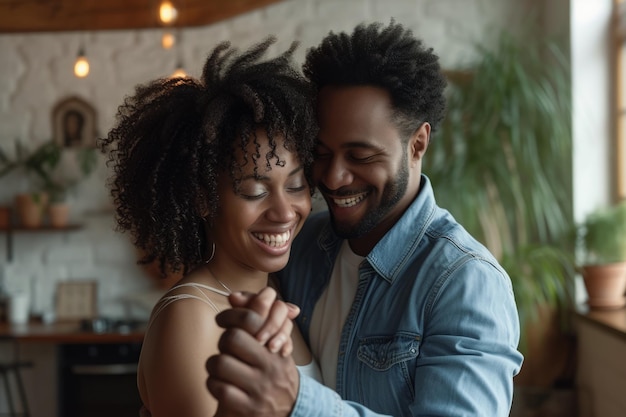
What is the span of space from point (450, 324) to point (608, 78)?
3.09 meters

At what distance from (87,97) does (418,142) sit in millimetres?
3928

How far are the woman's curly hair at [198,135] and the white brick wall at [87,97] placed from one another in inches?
143

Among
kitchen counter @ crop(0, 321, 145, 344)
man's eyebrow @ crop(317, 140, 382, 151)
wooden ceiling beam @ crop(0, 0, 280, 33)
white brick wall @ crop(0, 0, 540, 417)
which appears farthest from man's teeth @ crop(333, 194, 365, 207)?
wooden ceiling beam @ crop(0, 0, 280, 33)

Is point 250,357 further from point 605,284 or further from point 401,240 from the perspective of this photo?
point 605,284

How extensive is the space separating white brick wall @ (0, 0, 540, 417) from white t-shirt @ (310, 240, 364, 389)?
3.52 meters

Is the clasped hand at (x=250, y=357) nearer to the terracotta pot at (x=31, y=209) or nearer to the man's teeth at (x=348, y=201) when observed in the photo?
the man's teeth at (x=348, y=201)

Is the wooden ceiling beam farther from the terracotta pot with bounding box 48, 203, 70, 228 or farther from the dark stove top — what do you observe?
the dark stove top

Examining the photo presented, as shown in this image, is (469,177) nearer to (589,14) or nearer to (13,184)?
(589,14)

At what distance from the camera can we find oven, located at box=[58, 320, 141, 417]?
484 centimetres

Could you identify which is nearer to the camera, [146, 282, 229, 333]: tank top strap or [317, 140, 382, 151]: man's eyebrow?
[146, 282, 229, 333]: tank top strap

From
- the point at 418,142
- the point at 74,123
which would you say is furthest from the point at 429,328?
the point at 74,123

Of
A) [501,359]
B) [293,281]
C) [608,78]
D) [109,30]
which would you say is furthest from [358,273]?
[109,30]

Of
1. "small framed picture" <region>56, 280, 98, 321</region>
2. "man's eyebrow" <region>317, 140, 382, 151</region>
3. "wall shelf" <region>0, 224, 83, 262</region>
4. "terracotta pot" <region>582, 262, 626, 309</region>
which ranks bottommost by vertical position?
"small framed picture" <region>56, 280, 98, 321</region>

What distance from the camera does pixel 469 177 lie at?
4.27 m
